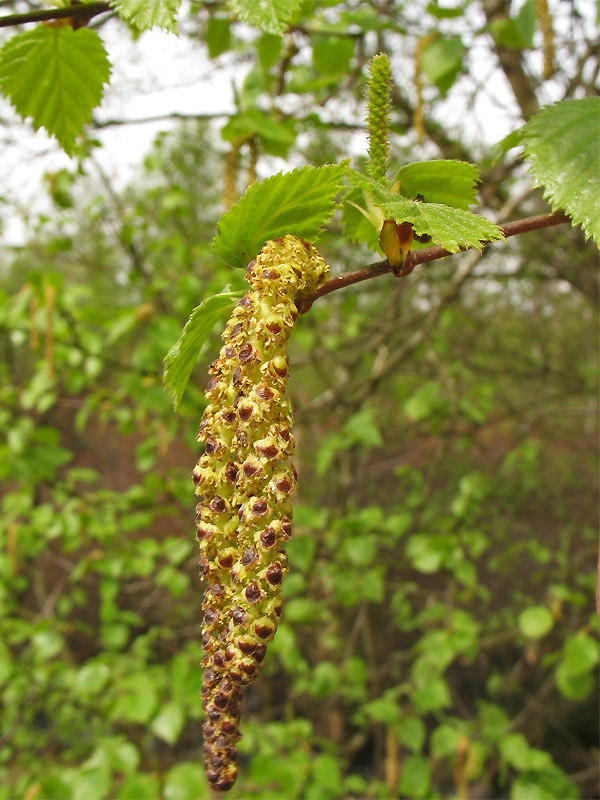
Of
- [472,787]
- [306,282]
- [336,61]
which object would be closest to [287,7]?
[306,282]

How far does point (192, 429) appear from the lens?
2.40 meters

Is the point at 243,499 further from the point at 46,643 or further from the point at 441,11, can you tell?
the point at 46,643

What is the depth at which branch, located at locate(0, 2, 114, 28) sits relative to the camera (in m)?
0.56

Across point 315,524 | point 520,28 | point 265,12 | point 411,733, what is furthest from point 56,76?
point 411,733

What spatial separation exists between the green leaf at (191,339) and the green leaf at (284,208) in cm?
5

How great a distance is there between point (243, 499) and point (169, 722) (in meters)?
1.70

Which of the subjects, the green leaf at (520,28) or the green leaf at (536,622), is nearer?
the green leaf at (520,28)

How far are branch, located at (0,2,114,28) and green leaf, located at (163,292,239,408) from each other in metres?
0.32

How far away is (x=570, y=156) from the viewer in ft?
1.94

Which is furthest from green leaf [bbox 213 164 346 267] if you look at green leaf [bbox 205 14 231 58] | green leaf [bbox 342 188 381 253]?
green leaf [bbox 205 14 231 58]

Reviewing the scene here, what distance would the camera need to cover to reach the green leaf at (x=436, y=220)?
44 centimetres

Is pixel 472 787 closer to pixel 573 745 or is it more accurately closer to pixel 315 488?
pixel 573 745

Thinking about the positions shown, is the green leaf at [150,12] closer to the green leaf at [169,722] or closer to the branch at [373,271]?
the branch at [373,271]

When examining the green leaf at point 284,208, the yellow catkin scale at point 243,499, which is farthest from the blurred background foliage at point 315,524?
the yellow catkin scale at point 243,499
